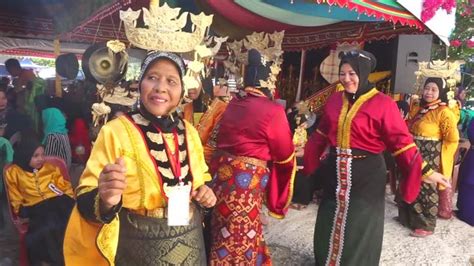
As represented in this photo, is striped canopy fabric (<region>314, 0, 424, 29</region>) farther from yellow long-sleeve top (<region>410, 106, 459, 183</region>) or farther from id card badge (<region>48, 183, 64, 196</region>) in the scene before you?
id card badge (<region>48, 183, 64, 196</region>)

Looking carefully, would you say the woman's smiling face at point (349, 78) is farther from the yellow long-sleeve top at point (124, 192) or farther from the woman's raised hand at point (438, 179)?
the yellow long-sleeve top at point (124, 192)

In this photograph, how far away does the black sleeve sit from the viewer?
1609 mm

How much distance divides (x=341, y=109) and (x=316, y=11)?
2.64 m

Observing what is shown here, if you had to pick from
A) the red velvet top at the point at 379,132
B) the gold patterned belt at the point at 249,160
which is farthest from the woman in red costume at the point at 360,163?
the gold patterned belt at the point at 249,160

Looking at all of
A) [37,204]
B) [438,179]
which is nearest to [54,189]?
[37,204]

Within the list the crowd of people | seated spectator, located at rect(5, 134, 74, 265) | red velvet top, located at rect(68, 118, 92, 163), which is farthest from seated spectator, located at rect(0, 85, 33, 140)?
red velvet top, located at rect(68, 118, 92, 163)

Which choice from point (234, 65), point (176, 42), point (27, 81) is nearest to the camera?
point (176, 42)

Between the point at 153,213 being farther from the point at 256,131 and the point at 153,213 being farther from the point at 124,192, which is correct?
the point at 256,131

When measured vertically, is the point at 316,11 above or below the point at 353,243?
above

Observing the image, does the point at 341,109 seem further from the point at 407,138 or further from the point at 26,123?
the point at 26,123

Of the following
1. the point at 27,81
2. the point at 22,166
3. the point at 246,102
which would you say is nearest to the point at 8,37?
the point at 27,81

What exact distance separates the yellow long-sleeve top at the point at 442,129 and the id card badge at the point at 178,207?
3.84 m

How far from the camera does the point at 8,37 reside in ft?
Answer: 25.8

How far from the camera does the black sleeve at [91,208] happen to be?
5.28ft
